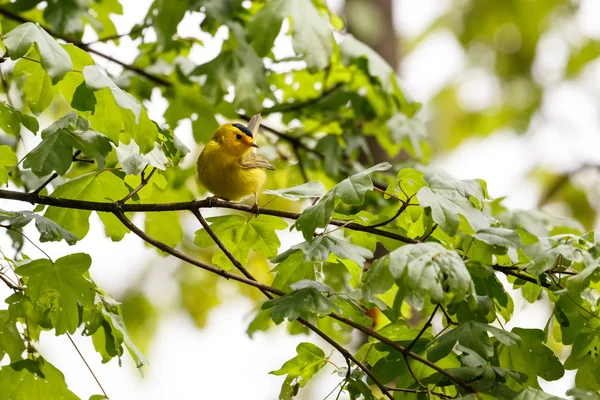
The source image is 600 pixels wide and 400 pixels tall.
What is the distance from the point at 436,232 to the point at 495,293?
20 centimetres

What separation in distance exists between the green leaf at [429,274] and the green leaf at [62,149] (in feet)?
2.23

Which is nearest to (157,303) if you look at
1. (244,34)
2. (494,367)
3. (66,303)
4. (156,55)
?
(156,55)

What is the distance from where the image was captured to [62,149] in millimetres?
1693

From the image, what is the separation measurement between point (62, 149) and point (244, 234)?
2.04 ft

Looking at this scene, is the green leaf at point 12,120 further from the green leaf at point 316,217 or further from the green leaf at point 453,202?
the green leaf at point 453,202

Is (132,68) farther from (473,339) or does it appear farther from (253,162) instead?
(473,339)

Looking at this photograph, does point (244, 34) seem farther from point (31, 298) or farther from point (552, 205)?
point (552, 205)

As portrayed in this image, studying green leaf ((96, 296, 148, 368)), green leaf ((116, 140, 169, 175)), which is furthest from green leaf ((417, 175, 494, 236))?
green leaf ((96, 296, 148, 368))

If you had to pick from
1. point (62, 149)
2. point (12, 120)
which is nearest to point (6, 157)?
point (12, 120)

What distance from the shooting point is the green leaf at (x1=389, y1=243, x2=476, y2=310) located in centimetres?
147

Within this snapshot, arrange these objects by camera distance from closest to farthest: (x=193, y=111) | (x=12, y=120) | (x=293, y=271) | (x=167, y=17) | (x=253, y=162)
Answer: (x=12, y=120)
(x=293, y=271)
(x=253, y=162)
(x=167, y=17)
(x=193, y=111)

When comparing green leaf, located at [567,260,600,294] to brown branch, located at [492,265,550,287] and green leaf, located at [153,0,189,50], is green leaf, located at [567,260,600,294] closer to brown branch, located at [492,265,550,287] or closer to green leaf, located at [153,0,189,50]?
brown branch, located at [492,265,550,287]

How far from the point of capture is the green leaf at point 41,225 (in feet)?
5.86

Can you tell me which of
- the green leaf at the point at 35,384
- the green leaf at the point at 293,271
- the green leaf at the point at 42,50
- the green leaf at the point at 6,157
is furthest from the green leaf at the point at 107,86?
the green leaf at the point at 35,384
